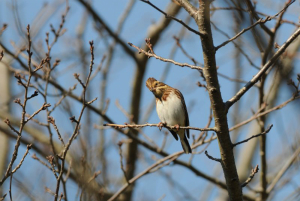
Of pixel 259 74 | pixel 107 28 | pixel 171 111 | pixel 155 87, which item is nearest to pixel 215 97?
pixel 259 74

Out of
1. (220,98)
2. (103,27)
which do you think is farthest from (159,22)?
(220,98)

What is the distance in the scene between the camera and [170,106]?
5656 millimetres

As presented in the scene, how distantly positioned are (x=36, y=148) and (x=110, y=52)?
3.59 meters

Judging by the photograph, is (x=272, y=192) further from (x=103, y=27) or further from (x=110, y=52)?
(x=110, y=52)

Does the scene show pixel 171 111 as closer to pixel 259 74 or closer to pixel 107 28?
pixel 259 74

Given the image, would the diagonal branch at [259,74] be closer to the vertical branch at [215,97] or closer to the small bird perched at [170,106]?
the vertical branch at [215,97]

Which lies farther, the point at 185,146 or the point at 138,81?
the point at 138,81

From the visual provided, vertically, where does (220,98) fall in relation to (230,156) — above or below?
above

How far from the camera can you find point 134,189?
27.7 ft

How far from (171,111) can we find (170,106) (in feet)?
0.22

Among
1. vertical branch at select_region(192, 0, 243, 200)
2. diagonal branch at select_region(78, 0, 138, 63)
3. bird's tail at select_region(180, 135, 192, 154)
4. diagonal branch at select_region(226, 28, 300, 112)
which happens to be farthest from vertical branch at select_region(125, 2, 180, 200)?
diagonal branch at select_region(226, 28, 300, 112)

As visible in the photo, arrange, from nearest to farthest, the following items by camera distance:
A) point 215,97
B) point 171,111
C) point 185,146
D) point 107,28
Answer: point 215,97, point 171,111, point 185,146, point 107,28

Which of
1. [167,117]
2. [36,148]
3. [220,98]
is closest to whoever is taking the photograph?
[220,98]

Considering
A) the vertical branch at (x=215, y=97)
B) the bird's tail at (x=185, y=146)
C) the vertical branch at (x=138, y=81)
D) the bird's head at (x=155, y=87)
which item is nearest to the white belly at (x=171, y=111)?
the bird's head at (x=155, y=87)
